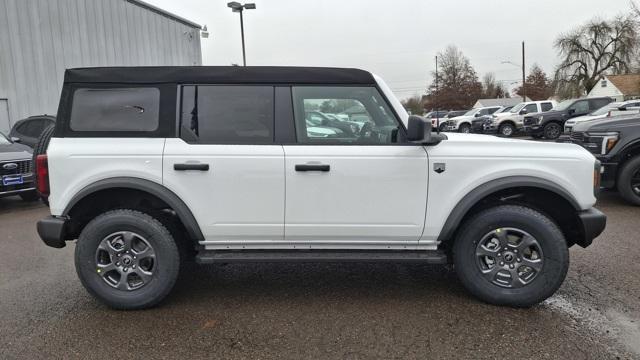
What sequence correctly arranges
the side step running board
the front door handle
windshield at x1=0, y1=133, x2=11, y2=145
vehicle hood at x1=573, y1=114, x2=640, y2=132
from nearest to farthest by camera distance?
the front door handle
the side step running board
vehicle hood at x1=573, y1=114, x2=640, y2=132
windshield at x1=0, y1=133, x2=11, y2=145

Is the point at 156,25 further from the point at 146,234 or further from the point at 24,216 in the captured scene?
the point at 146,234

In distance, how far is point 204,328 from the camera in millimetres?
3441

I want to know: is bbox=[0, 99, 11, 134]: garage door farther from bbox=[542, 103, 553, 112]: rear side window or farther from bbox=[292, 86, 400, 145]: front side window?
bbox=[542, 103, 553, 112]: rear side window

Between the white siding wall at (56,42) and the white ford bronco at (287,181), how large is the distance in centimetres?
1383

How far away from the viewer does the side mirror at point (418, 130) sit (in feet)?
11.2

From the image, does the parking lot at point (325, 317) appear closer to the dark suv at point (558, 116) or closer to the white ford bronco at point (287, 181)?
the white ford bronco at point (287, 181)

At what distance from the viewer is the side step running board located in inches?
144

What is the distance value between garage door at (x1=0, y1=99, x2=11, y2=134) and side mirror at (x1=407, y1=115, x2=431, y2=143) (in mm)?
15347

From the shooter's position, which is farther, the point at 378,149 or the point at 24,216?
the point at 24,216

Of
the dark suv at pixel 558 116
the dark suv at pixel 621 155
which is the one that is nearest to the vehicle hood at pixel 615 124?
the dark suv at pixel 621 155

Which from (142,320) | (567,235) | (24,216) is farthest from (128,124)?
→ (24,216)

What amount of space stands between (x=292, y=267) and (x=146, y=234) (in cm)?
159

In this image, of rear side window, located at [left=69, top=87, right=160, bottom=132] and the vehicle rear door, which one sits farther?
rear side window, located at [left=69, top=87, right=160, bottom=132]

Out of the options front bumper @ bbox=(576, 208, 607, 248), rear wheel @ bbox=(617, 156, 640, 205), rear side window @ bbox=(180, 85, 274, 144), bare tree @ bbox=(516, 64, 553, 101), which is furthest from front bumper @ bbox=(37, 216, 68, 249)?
bare tree @ bbox=(516, 64, 553, 101)
